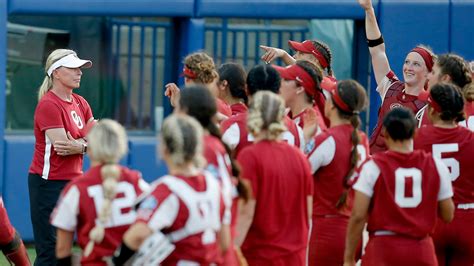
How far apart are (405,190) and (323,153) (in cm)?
59

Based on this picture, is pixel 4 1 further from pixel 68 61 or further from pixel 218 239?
pixel 218 239

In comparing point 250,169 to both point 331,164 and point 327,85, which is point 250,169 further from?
point 327,85

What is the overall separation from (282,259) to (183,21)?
4.71m

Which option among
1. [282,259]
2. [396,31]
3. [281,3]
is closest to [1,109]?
[281,3]

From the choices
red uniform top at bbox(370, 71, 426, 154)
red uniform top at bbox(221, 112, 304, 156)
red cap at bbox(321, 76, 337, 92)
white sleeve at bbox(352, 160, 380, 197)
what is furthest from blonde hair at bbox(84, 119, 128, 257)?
red uniform top at bbox(370, 71, 426, 154)

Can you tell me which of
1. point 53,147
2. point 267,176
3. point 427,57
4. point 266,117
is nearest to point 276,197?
point 267,176

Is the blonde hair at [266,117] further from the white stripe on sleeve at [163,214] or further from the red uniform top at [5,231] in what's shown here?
the red uniform top at [5,231]

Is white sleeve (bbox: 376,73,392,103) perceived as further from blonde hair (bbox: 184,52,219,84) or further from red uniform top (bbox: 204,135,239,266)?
red uniform top (bbox: 204,135,239,266)

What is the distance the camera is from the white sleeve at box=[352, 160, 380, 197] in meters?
5.99

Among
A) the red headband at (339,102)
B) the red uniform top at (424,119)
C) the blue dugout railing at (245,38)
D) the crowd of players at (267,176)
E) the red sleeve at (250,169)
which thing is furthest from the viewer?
the blue dugout railing at (245,38)

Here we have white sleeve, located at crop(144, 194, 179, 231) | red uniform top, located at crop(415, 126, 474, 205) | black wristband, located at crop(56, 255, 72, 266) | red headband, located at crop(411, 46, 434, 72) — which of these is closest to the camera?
white sleeve, located at crop(144, 194, 179, 231)

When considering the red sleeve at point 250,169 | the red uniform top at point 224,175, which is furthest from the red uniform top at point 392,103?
the red uniform top at point 224,175

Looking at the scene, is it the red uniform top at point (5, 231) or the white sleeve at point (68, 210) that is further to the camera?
the red uniform top at point (5, 231)

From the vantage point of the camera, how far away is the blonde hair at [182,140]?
491 cm
